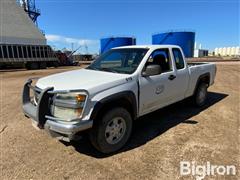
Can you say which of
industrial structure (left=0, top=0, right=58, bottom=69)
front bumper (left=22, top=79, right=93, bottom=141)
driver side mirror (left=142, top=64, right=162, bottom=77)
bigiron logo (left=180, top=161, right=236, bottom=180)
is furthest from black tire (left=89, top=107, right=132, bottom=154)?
industrial structure (left=0, top=0, right=58, bottom=69)

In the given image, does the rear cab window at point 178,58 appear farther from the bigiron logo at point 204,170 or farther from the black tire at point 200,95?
the bigiron logo at point 204,170

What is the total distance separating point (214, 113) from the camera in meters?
5.72

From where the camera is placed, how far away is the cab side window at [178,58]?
16.8 ft

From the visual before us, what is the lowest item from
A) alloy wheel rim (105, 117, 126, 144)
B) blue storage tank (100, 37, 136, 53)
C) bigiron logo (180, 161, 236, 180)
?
bigiron logo (180, 161, 236, 180)

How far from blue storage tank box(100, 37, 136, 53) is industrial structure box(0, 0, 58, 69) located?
14.3m

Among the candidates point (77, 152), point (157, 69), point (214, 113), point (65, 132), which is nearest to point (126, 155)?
point (77, 152)

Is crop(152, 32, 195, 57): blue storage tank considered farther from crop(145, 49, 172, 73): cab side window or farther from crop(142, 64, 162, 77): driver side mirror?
crop(142, 64, 162, 77): driver side mirror

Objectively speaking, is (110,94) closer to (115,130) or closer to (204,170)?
(115,130)

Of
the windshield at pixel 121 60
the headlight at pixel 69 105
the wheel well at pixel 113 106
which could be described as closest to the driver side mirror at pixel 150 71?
the windshield at pixel 121 60

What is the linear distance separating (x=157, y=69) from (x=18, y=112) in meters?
4.30

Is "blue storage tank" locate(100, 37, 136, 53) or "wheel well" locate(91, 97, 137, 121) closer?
"wheel well" locate(91, 97, 137, 121)

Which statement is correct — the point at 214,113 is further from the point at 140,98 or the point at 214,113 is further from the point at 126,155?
the point at 126,155

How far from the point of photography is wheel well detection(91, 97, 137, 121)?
10.6ft

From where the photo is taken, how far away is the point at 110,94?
3412mm
